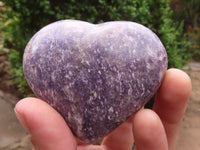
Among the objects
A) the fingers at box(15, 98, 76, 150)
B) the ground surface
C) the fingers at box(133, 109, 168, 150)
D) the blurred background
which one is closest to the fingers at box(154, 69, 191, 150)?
the fingers at box(133, 109, 168, 150)

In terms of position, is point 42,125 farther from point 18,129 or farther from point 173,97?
point 18,129

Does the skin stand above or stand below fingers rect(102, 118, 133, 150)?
above

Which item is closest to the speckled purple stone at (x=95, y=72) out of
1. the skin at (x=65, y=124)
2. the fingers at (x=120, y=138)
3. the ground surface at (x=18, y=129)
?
the skin at (x=65, y=124)

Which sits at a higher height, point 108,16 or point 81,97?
point 108,16

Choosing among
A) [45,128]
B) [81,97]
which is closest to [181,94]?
[81,97]

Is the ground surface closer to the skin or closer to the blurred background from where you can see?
the blurred background

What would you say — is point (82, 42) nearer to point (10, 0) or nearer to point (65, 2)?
point (65, 2)
